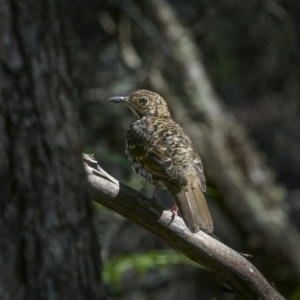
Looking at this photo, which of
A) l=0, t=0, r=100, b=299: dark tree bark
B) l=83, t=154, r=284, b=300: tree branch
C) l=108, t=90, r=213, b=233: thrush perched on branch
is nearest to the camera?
l=0, t=0, r=100, b=299: dark tree bark

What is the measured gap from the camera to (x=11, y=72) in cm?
323

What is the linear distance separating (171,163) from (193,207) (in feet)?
1.68

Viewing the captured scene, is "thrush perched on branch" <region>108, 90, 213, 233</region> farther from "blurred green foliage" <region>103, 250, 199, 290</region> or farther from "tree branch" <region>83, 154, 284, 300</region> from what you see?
"blurred green foliage" <region>103, 250, 199, 290</region>

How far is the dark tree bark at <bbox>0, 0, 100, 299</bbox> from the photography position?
3.19 m

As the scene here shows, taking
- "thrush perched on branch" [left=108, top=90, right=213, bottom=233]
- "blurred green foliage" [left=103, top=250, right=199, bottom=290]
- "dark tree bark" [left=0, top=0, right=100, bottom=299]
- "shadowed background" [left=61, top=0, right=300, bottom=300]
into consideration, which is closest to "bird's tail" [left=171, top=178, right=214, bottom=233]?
"thrush perched on branch" [left=108, top=90, right=213, bottom=233]

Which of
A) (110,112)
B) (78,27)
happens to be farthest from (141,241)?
(78,27)

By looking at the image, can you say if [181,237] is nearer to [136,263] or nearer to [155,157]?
[155,157]

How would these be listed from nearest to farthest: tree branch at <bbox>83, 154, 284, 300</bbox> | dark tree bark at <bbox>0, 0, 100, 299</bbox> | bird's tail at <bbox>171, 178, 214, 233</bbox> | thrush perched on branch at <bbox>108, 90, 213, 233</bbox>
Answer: dark tree bark at <bbox>0, 0, 100, 299</bbox>, tree branch at <bbox>83, 154, 284, 300</bbox>, bird's tail at <bbox>171, 178, 214, 233</bbox>, thrush perched on branch at <bbox>108, 90, 213, 233</bbox>

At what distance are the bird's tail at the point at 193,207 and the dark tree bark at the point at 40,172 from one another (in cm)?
140

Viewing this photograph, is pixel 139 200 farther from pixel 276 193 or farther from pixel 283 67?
pixel 283 67

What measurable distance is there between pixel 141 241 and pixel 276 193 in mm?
1682

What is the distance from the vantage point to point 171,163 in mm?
5566

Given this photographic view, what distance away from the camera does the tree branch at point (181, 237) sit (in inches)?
173

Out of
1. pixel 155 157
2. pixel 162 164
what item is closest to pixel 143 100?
pixel 155 157
